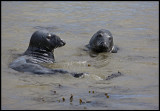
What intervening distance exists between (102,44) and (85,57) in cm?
82

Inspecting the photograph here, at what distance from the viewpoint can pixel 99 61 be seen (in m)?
10.1

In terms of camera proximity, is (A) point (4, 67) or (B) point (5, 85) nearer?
(B) point (5, 85)

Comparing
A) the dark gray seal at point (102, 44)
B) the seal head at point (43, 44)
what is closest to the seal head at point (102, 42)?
the dark gray seal at point (102, 44)

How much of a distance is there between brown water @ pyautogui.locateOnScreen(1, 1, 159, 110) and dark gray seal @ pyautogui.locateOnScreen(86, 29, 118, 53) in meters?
0.22

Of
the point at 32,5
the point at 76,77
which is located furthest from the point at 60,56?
the point at 32,5

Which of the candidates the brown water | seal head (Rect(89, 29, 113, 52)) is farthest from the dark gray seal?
the brown water

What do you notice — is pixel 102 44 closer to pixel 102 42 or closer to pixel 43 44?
pixel 102 42

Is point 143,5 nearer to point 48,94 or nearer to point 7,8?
point 7,8

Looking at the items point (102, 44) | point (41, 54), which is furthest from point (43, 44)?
point (102, 44)

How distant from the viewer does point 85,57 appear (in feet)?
34.5

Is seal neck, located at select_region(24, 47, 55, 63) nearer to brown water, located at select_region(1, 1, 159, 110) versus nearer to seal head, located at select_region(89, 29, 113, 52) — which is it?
brown water, located at select_region(1, 1, 159, 110)

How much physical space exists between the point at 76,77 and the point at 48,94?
40.1 inches

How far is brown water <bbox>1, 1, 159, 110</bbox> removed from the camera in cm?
677

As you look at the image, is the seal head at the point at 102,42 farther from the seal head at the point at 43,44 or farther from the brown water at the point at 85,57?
the seal head at the point at 43,44
